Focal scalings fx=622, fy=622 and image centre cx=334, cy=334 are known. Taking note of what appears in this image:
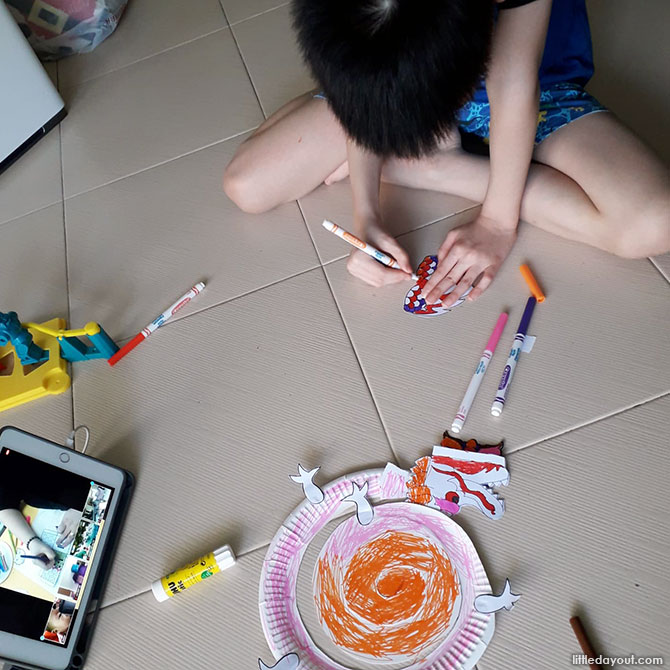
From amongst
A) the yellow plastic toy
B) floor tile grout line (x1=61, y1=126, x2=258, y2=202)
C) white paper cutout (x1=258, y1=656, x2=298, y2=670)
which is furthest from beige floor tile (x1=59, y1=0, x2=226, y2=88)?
white paper cutout (x1=258, y1=656, x2=298, y2=670)

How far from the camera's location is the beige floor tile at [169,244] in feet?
3.34

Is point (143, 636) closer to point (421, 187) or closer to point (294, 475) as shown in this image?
point (294, 475)

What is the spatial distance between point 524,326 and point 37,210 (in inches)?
36.9

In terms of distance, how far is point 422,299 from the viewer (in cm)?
92

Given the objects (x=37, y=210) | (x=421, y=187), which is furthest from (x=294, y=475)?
(x=37, y=210)

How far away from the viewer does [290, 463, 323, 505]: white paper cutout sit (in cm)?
78

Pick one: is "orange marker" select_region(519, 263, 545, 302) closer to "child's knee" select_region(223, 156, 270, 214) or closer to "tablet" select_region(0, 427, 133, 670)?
"child's knee" select_region(223, 156, 270, 214)

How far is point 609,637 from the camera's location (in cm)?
67

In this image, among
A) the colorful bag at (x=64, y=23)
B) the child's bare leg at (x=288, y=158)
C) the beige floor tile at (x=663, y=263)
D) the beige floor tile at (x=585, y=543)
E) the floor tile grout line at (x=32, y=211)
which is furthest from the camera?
the colorful bag at (x=64, y=23)

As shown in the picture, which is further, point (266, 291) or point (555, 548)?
point (266, 291)

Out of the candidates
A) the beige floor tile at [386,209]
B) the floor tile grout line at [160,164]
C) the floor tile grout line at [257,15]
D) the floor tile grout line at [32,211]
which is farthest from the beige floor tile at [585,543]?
the floor tile grout line at [257,15]

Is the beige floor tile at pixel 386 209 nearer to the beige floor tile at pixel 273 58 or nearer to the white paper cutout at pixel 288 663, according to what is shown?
the beige floor tile at pixel 273 58

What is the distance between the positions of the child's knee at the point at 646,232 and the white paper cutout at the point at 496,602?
0.48 metres

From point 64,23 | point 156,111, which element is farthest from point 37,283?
point 64,23
